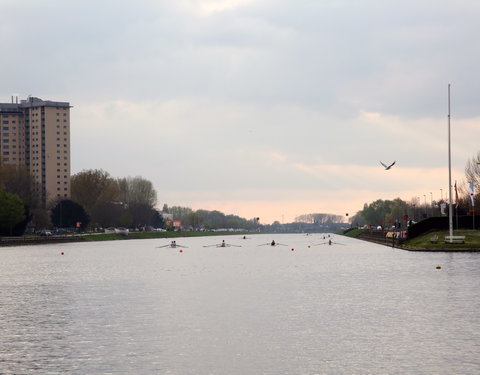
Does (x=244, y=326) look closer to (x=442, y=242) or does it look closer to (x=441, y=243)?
(x=441, y=243)

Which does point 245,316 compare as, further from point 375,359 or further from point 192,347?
point 375,359

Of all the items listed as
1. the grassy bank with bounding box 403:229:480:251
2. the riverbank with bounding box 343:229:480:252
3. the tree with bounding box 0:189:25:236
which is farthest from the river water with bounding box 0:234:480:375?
the tree with bounding box 0:189:25:236

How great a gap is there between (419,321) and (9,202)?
162 m

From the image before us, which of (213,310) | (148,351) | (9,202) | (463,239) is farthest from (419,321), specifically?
(9,202)

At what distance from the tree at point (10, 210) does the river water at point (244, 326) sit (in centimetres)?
12042

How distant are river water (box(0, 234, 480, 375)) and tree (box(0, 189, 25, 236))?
395 feet

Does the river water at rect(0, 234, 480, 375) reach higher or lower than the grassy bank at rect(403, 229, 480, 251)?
lower

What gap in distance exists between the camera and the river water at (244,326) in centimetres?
2936

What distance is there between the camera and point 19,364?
97.3ft

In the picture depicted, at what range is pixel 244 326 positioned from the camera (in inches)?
1547

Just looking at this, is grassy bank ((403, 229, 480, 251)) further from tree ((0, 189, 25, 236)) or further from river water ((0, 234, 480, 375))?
tree ((0, 189, 25, 236))

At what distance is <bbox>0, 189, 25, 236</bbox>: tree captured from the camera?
186 metres

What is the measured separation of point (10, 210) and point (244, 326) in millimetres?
159964

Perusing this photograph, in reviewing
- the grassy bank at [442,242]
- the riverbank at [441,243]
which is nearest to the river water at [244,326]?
the riverbank at [441,243]
